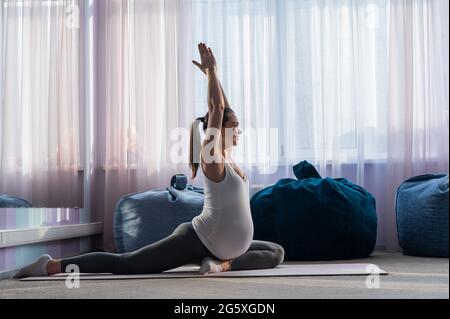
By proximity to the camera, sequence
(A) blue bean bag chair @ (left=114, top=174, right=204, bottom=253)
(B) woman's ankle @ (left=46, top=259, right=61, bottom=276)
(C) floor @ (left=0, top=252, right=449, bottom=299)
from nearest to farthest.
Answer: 1. (C) floor @ (left=0, top=252, right=449, bottom=299)
2. (B) woman's ankle @ (left=46, top=259, right=61, bottom=276)
3. (A) blue bean bag chair @ (left=114, top=174, right=204, bottom=253)

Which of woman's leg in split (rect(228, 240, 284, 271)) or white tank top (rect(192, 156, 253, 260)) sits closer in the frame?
white tank top (rect(192, 156, 253, 260))

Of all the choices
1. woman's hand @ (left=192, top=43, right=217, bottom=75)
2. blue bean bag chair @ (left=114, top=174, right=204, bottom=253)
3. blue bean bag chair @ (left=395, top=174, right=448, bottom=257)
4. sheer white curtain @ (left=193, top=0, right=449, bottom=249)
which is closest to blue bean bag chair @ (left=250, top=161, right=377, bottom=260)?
blue bean bag chair @ (left=395, top=174, right=448, bottom=257)

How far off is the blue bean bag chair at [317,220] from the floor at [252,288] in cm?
67

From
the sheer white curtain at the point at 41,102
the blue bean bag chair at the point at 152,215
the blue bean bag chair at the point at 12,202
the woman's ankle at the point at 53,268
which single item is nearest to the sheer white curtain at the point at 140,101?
the sheer white curtain at the point at 41,102

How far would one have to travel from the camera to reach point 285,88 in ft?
12.5

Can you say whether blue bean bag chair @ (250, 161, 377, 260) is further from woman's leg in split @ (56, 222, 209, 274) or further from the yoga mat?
woman's leg in split @ (56, 222, 209, 274)

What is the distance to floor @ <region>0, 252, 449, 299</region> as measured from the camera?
6.02 ft

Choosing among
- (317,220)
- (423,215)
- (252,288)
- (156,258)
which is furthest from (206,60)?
(423,215)

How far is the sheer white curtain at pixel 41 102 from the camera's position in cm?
335

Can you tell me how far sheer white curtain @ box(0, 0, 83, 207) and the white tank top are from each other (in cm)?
115

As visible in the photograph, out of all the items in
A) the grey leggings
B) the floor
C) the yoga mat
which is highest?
the grey leggings

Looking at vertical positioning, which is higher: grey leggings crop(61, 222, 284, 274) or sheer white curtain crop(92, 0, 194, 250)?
sheer white curtain crop(92, 0, 194, 250)

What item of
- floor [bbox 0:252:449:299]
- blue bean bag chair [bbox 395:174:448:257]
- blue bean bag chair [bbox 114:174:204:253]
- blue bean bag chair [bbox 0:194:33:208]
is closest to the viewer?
floor [bbox 0:252:449:299]
